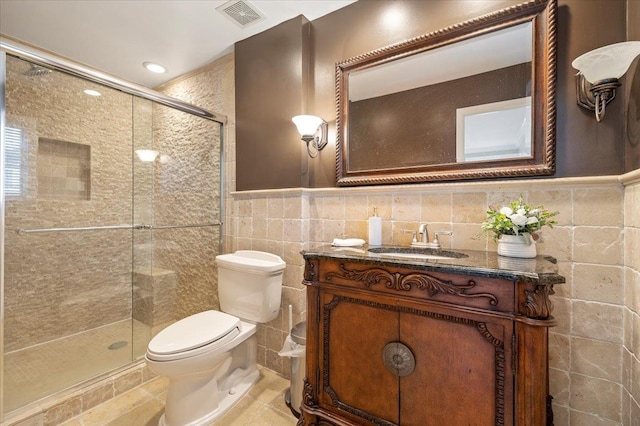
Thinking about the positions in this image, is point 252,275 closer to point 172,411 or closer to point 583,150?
point 172,411

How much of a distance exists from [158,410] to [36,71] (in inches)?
84.1

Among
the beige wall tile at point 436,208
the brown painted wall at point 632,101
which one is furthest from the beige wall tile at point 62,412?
the brown painted wall at point 632,101

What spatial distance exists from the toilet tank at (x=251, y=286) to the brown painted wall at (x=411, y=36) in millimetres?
594

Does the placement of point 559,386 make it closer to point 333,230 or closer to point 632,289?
point 632,289

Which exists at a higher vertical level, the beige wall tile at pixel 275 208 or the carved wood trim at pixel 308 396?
the beige wall tile at pixel 275 208

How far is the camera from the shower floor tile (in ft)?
4.93

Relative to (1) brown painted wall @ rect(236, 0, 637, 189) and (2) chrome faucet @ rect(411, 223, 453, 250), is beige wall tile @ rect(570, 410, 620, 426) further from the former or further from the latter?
(1) brown painted wall @ rect(236, 0, 637, 189)

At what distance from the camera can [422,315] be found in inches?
42.7

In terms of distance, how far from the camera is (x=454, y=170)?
1.43 metres

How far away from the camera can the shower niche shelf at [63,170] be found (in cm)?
186

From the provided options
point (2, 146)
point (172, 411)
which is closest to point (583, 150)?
point (172, 411)

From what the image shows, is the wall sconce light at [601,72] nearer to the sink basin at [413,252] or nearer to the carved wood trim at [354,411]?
the sink basin at [413,252]

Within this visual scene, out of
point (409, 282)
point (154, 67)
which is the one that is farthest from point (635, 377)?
point (154, 67)

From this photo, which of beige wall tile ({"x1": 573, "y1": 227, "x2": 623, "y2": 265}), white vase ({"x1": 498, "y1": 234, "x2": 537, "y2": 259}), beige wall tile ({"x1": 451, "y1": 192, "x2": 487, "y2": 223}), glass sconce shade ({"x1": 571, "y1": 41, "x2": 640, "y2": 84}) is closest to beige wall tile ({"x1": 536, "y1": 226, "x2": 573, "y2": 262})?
beige wall tile ({"x1": 573, "y1": 227, "x2": 623, "y2": 265})
